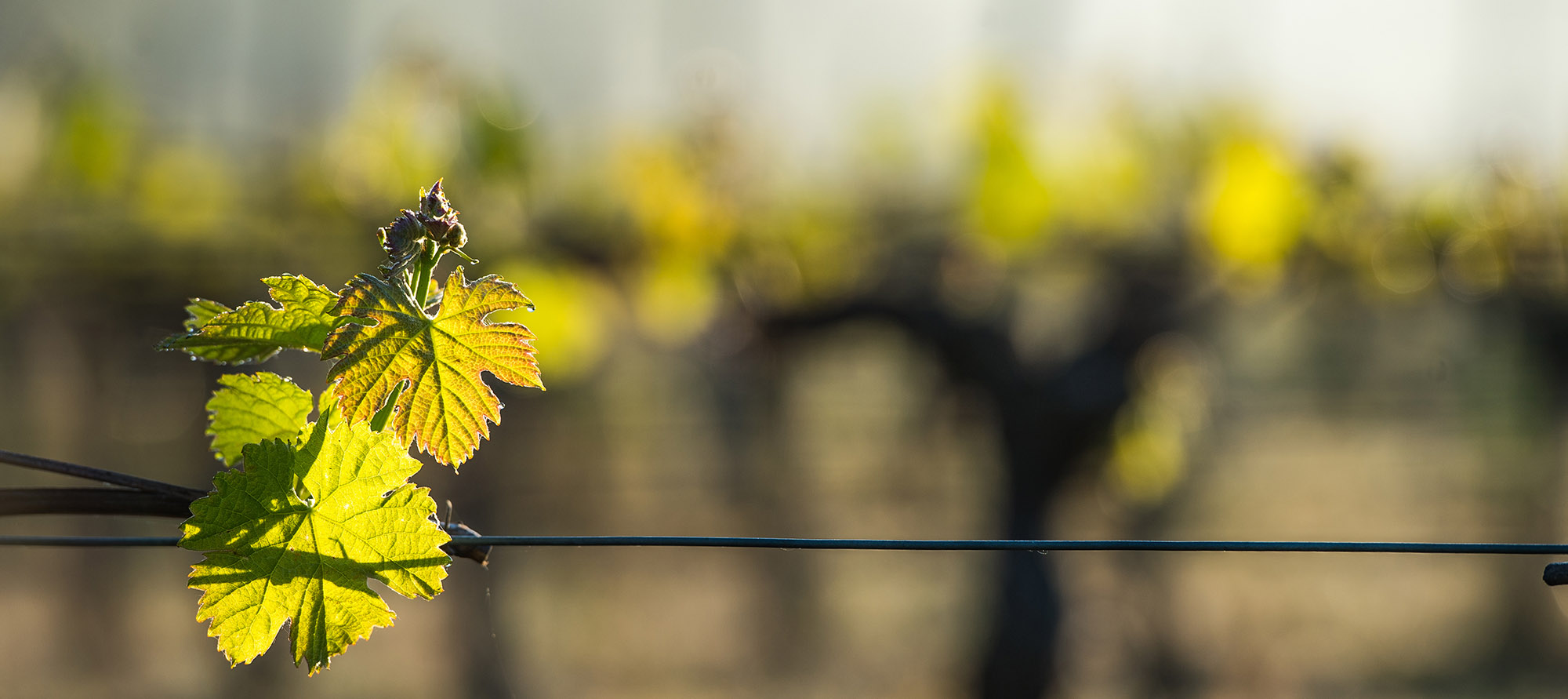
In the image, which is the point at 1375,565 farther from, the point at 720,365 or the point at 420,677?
the point at 420,677

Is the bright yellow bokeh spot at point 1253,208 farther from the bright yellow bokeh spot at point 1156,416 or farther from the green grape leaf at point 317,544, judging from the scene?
the green grape leaf at point 317,544

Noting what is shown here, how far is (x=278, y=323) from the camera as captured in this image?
0.80 metres

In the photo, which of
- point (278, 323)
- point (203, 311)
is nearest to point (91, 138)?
point (203, 311)

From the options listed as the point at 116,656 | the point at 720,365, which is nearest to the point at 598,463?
the point at 720,365

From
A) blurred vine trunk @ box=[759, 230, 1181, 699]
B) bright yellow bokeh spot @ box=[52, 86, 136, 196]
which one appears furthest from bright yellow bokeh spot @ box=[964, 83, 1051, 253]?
bright yellow bokeh spot @ box=[52, 86, 136, 196]

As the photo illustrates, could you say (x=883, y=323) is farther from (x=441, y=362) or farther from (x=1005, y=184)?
(x=441, y=362)

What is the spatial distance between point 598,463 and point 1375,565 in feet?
Result: 24.1

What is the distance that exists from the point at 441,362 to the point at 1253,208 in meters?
3.51

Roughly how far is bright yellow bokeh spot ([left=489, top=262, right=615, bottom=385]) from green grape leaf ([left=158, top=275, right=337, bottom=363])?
91.7 inches

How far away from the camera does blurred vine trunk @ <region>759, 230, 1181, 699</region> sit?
3.71 metres

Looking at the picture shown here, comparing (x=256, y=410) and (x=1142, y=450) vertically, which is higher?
(x=256, y=410)

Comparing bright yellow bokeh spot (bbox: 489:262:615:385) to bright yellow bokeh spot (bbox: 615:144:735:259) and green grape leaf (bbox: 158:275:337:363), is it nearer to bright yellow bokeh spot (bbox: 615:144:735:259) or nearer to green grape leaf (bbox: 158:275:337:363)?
bright yellow bokeh spot (bbox: 615:144:735:259)

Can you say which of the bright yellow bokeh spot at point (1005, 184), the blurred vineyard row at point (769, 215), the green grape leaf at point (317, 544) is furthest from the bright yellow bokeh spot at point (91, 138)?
the green grape leaf at point (317, 544)

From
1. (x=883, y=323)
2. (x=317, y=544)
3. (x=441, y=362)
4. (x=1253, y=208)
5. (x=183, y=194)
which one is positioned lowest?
(x=317, y=544)
